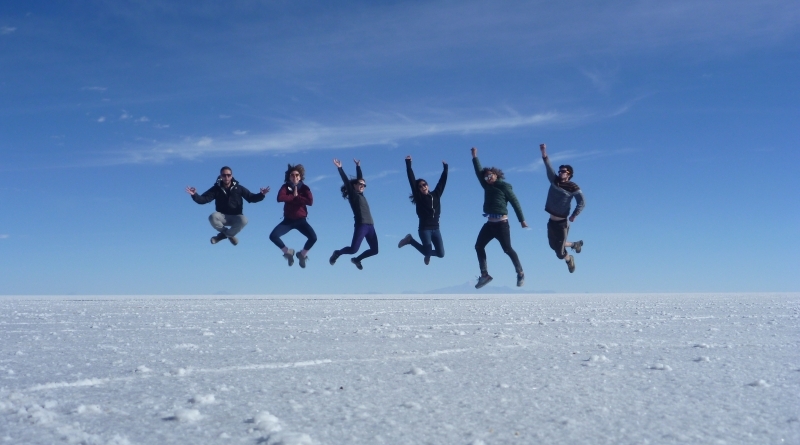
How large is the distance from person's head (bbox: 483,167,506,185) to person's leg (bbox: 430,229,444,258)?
166 cm

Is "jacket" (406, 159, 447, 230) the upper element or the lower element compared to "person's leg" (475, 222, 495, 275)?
upper

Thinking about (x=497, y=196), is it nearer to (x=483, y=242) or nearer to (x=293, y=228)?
(x=483, y=242)

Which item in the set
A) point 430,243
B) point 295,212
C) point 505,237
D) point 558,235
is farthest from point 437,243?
point 295,212

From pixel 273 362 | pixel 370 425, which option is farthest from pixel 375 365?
pixel 370 425

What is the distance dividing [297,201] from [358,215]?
1.31 meters

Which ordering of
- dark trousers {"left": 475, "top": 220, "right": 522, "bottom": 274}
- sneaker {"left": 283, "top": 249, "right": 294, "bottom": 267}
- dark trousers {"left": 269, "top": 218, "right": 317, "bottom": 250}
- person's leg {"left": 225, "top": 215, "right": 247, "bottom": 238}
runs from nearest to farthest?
dark trousers {"left": 475, "top": 220, "right": 522, "bottom": 274} < person's leg {"left": 225, "top": 215, "right": 247, "bottom": 238} < dark trousers {"left": 269, "top": 218, "right": 317, "bottom": 250} < sneaker {"left": 283, "top": 249, "right": 294, "bottom": 267}

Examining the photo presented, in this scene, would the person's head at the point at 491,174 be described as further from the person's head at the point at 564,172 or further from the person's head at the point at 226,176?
the person's head at the point at 226,176

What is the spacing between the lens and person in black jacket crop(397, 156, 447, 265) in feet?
42.1

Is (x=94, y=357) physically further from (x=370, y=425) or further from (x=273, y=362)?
(x=370, y=425)

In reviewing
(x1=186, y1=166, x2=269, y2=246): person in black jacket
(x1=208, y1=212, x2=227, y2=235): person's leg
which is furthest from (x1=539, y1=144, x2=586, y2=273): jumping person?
(x1=208, y1=212, x2=227, y2=235): person's leg

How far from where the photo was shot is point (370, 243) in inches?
526

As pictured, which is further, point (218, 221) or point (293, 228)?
point (293, 228)

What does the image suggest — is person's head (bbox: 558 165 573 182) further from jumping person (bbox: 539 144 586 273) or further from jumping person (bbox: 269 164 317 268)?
jumping person (bbox: 269 164 317 268)

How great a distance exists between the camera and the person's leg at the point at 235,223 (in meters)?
12.6
